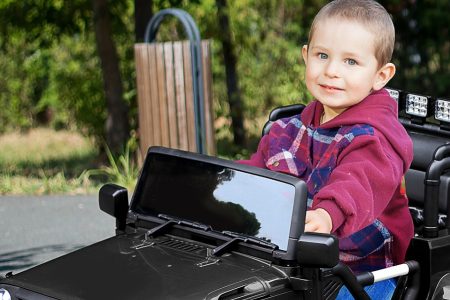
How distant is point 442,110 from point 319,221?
4.09 feet

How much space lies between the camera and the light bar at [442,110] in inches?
149

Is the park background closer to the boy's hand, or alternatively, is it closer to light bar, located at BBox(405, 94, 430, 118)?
light bar, located at BBox(405, 94, 430, 118)

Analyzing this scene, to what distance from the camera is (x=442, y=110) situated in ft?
12.5

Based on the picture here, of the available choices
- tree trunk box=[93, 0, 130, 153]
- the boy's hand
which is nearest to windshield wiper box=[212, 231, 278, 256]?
the boy's hand

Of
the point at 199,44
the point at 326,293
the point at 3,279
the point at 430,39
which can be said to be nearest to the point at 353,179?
the point at 326,293

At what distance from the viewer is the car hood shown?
8.58 feet

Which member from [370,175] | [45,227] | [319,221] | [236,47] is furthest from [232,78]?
[319,221]

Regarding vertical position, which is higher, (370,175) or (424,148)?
(370,175)

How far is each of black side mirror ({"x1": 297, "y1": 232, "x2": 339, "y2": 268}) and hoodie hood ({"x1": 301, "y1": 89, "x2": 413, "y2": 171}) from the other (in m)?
0.56

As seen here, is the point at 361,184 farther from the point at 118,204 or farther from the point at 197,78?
the point at 197,78

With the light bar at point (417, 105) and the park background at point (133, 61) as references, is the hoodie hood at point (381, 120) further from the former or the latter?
the park background at point (133, 61)

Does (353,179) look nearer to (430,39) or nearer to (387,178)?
(387,178)

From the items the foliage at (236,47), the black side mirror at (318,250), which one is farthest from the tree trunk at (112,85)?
the black side mirror at (318,250)

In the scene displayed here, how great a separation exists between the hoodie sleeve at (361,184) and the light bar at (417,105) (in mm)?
860
